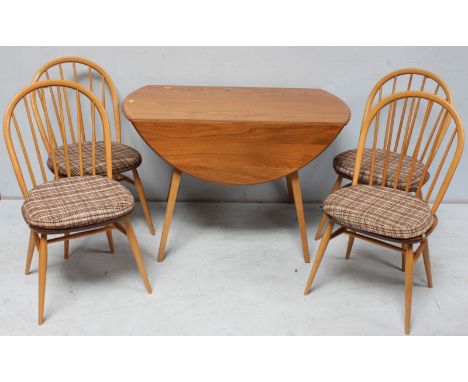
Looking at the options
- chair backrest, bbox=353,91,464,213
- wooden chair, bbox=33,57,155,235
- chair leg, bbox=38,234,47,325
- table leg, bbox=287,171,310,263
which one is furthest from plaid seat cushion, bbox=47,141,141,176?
chair backrest, bbox=353,91,464,213

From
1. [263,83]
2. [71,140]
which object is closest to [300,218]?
[263,83]

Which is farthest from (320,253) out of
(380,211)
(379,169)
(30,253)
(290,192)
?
(30,253)

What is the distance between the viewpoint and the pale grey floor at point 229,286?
2.22 meters

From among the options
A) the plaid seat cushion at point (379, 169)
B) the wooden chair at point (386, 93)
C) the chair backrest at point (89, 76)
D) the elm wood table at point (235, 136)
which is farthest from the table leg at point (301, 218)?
the chair backrest at point (89, 76)

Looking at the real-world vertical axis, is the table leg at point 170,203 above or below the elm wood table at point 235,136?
below

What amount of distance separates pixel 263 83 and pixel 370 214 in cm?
123

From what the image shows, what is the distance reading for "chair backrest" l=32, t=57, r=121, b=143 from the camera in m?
2.84

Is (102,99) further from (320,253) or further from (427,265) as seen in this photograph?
(427,265)

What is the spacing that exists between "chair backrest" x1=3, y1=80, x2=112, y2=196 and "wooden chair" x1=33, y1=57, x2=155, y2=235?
3.0 inches

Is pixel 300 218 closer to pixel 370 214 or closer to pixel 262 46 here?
pixel 370 214

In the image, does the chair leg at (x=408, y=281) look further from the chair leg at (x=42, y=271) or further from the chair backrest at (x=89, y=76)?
the chair backrest at (x=89, y=76)

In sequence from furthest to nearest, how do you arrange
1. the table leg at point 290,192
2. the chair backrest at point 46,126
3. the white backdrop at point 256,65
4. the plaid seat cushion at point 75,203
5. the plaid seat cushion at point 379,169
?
the table leg at point 290,192 → the white backdrop at point 256,65 → the plaid seat cushion at point 379,169 → the chair backrest at point 46,126 → the plaid seat cushion at point 75,203

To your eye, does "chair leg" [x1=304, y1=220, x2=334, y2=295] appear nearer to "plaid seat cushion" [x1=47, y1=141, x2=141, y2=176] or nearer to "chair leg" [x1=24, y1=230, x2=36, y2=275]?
"plaid seat cushion" [x1=47, y1=141, x2=141, y2=176]

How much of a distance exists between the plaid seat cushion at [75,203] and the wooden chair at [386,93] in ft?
3.64
